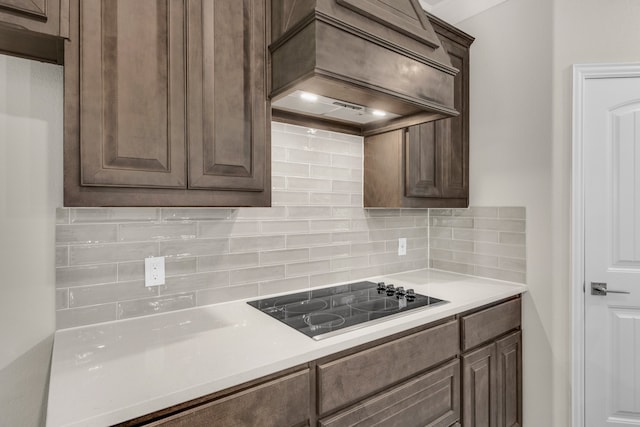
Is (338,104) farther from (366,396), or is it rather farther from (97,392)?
(97,392)

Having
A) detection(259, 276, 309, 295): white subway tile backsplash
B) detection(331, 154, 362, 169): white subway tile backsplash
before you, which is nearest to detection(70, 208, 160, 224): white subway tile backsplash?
detection(259, 276, 309, 295): white subway tile backsplash

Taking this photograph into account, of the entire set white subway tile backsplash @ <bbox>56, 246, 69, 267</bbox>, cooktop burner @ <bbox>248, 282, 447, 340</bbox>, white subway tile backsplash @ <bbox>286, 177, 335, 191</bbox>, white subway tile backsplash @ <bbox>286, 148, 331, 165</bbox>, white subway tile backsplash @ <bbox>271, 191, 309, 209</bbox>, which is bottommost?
cooktop burner @ <bbox>248, 282, 447, 340</bbox>

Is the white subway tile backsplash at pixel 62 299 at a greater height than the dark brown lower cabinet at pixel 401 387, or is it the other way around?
the white subway tile backsplash at pixel 62 299

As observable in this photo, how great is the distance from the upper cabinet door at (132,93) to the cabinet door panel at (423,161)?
1278 mm

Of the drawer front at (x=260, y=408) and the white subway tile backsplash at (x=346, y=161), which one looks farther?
the white subway tile backsplash at (x=346, y=161)

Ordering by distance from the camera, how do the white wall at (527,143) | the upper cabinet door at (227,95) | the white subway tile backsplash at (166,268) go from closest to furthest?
the upper cabinet door at (227,95), the white subway tile backsplash at (166,268), the white wall at (527,143)

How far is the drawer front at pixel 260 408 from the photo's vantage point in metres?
0.96

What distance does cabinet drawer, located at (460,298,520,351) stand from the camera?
5.83 ft

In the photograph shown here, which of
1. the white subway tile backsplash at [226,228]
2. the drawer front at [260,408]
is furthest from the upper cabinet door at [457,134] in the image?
the drawer front at [260,408]

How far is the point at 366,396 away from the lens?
135cm

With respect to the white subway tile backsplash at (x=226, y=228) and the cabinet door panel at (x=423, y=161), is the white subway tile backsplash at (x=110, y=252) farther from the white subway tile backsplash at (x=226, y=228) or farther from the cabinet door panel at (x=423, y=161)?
the cabinet door panel at (x=423, y=161)

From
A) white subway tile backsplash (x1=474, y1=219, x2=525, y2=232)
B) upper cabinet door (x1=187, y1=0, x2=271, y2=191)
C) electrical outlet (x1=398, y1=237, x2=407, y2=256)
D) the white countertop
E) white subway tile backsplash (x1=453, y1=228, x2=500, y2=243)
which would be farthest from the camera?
electrical outlet (x1=398, y1=237, x2=407, y2=256)

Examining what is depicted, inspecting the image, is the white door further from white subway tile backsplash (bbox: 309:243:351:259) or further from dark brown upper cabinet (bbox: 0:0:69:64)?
dark brown upper cabinet (bbox: 0:0:69:64)

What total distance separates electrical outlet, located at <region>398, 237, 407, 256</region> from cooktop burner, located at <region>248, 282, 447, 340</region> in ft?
1.59
